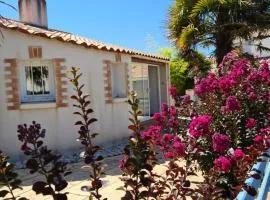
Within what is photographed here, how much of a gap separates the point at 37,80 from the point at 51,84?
0.42 m

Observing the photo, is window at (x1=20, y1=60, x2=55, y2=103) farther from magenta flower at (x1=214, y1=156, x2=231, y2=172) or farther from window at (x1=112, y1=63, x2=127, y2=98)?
magenta flower at (x1=214, y1=156, x2=231, y2=172)

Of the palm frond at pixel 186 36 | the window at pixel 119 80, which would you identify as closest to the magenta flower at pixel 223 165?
the window at pixel 119 80

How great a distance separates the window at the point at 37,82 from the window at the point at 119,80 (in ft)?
9.74

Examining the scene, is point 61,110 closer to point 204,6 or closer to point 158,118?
point 158,118

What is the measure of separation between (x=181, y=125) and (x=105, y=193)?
222 cm

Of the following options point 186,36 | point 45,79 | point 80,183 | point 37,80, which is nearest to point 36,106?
point 37,80

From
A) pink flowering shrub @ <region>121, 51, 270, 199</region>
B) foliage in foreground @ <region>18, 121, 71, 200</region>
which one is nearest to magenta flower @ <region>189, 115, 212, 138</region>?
pink flowering shrub @ <region>121, 51, 270, 199</region>

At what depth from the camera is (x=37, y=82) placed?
1117 cm

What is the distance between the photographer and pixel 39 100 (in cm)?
1116

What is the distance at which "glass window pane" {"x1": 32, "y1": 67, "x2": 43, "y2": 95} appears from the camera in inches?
439

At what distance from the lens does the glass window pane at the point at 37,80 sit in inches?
439

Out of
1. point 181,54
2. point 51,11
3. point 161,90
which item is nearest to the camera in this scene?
point 51,11

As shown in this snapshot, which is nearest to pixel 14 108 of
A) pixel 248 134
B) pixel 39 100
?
pixel 39 100

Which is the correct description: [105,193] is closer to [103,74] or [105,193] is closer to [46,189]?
[46,189]
